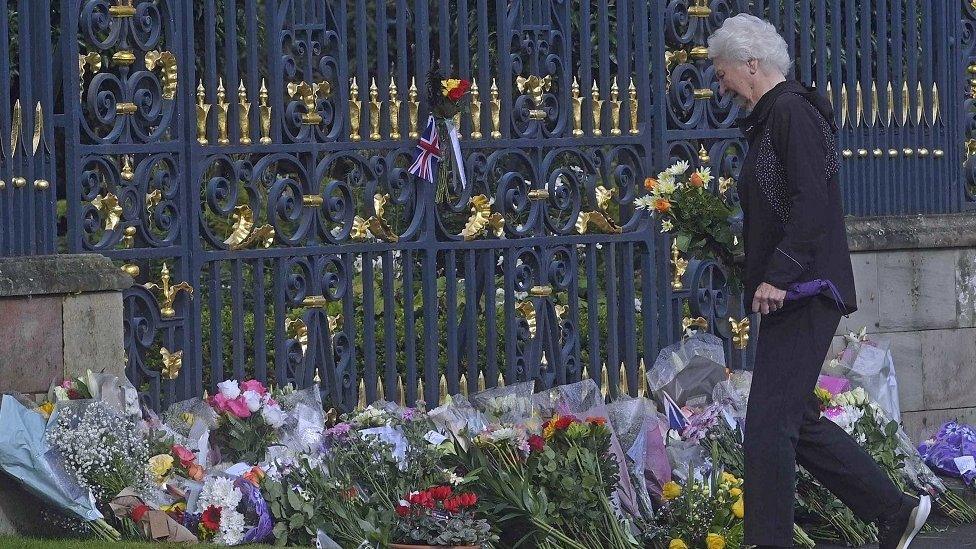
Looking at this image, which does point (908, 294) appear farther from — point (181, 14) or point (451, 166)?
point (181, 14)

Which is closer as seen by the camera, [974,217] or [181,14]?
[181,14]

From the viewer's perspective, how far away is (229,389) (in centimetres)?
607

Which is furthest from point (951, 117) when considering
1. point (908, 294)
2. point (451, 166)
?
point (451, 166)

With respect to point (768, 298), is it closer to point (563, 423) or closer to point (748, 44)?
point (748, 44)

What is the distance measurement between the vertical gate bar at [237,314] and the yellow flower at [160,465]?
78cm

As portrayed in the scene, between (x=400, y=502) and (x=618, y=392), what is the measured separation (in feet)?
5.89

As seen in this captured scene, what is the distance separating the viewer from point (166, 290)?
→ 6.12 meters

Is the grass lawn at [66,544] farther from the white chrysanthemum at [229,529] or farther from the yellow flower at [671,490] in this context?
the yellow flower at [671,490]

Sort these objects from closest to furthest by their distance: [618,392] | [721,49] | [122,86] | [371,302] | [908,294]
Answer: [721,49] < [122,86] < [371,302] < [618,392] < [908,294]

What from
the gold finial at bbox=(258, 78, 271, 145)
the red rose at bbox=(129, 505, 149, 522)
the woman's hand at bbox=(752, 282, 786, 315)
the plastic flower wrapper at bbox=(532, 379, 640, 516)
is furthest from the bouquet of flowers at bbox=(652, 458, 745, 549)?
the gold finial at bbox=(258, 78, 271, 145)

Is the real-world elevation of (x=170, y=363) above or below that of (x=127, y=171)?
below

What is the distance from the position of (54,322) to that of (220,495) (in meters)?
0.86

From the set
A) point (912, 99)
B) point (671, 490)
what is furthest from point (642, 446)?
point (912, 99)

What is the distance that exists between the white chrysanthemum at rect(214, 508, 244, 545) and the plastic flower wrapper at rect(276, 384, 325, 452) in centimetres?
60
